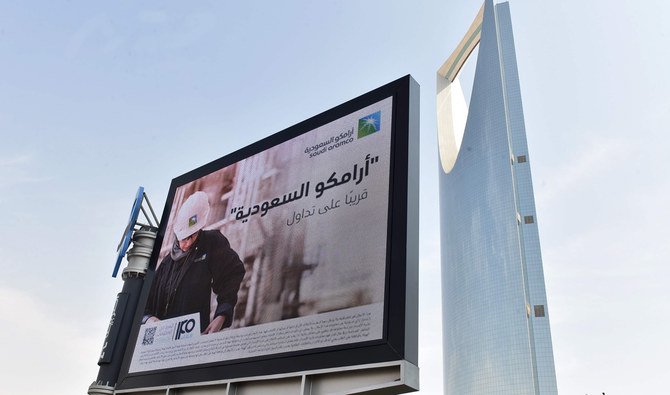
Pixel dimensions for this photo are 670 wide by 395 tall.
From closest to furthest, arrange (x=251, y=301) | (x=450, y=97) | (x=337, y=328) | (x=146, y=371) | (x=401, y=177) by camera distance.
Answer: (x=337, y=328) → (x=401, y=177) → (x=251, y=301) → (x=146, y=371) → (x=450, y=97)

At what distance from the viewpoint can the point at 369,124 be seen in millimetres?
8406

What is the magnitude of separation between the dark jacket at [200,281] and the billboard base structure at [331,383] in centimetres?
98

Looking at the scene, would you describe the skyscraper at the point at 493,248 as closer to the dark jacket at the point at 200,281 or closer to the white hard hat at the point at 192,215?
the white hard hat at the point at 192,215

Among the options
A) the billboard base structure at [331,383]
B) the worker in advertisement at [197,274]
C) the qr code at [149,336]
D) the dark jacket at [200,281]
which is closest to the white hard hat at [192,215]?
the worker in advertisement at [197,274]

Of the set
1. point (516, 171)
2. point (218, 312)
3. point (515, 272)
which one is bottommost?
point (218, 312)

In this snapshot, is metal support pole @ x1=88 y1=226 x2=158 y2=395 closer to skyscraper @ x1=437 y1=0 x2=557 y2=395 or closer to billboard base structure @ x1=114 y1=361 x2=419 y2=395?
billboard base structure @ x1=114 y1=361 x2=419 y2=395

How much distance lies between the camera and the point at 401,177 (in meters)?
7.48

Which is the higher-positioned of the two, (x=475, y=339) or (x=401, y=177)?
(x=475, y=339)

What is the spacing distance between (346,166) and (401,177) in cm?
107

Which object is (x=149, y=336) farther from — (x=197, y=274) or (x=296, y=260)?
(x=296, y=260)

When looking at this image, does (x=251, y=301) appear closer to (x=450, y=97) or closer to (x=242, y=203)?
(x=242, y=203)

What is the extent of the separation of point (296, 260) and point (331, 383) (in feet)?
6.38

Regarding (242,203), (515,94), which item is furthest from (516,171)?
(242,203)

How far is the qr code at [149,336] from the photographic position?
933cm
